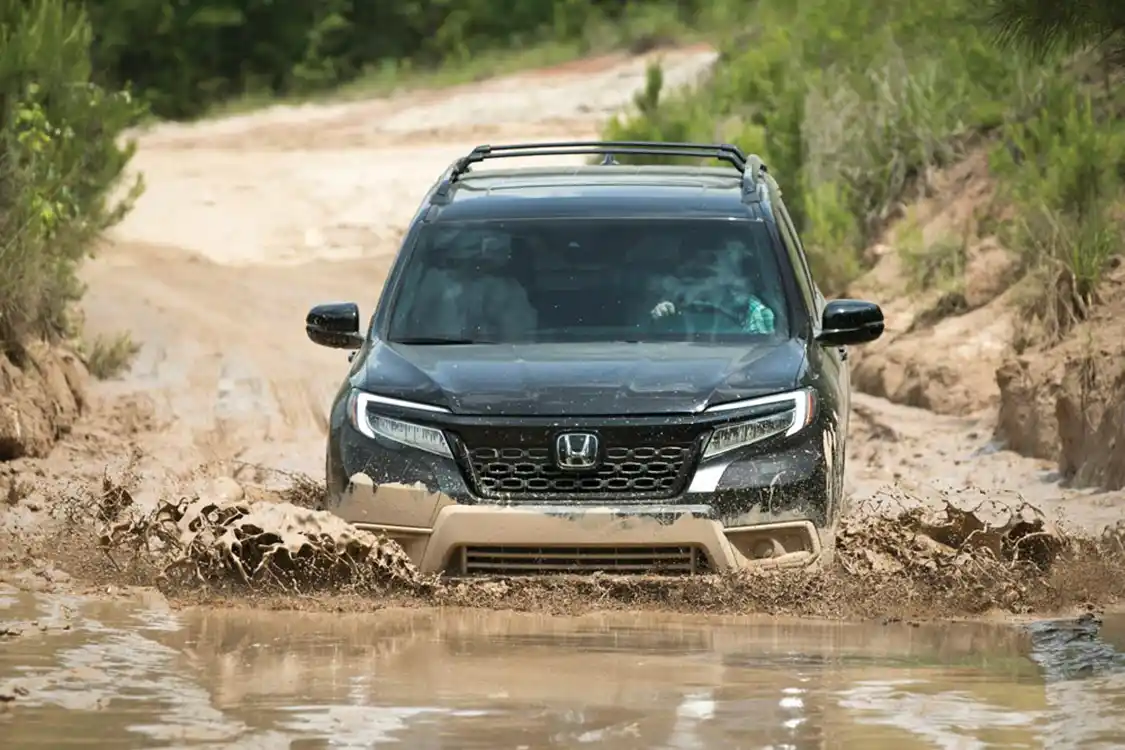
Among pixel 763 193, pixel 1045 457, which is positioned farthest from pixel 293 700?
pixel 1045 457

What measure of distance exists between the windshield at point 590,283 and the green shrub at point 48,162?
4894mm

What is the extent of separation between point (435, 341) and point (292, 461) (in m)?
5.15

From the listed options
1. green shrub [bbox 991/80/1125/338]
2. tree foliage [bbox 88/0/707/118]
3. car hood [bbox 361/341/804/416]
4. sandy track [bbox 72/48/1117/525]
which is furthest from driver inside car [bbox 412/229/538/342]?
tree foliage [bbox 88/0/707/118]

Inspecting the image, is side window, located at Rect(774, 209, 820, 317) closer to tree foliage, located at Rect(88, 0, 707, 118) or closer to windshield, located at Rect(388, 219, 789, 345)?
windshield, located at Rect(388, 219, 789, 345)

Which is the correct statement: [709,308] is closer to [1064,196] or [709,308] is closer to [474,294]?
[474,294]

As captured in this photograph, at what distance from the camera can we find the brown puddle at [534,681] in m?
6.48

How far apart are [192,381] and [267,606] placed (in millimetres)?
6999

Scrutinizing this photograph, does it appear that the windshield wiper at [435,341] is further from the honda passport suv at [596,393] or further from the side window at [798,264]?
the side window at [798,264]

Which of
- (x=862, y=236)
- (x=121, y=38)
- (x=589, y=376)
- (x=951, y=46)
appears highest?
(x=121, y=38)

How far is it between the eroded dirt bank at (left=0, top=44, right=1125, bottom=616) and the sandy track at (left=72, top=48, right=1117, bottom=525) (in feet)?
0.08

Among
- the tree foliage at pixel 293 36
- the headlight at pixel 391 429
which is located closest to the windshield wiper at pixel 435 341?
the headlight at pixel 391 429

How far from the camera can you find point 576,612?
8.38 m

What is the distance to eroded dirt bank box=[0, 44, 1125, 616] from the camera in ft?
28.3

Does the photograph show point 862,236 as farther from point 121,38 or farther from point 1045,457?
point 121,38
